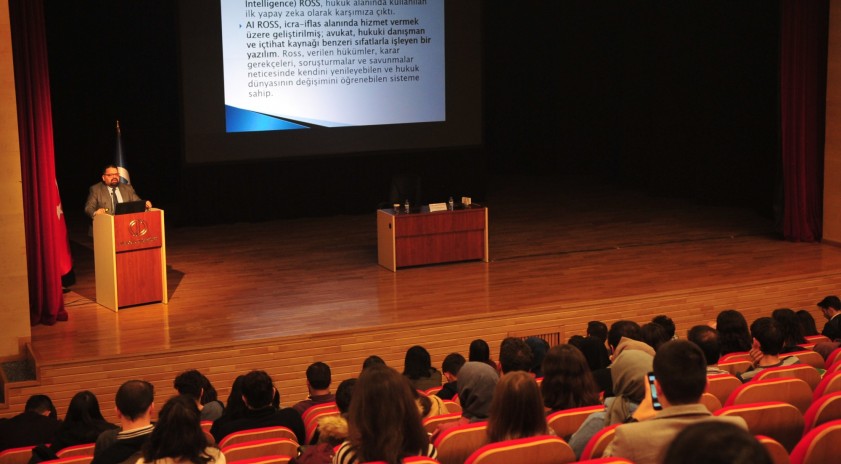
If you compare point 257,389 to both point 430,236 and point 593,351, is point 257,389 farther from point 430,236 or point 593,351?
point 430,236

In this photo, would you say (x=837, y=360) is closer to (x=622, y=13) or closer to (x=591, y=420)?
(x=591, y=420)

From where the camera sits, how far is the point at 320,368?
4773 mm

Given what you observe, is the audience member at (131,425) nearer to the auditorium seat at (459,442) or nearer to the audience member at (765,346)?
the auditorium seat at (459,442)

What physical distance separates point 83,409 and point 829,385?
121 inches

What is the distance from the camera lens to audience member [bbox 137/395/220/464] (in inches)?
120

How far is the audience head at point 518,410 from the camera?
3234 mm

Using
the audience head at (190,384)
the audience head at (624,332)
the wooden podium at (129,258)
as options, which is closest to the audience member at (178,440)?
the audience head at (190,384)

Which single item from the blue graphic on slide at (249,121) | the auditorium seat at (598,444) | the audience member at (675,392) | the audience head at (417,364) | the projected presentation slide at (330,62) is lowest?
the audience head at (417,364)

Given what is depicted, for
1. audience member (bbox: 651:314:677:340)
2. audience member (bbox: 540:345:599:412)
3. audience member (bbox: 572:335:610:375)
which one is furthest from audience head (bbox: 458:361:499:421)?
audience member (bbox: 651:314:677:340)

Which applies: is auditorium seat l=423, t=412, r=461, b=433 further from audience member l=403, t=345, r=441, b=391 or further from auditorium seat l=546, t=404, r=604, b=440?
audience member l=403, t=345, r=441, b=391

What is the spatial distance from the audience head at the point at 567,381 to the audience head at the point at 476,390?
0.84 feet

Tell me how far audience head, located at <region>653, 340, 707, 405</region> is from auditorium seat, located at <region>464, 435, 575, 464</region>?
69cm

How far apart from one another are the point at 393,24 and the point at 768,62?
13.9 ft

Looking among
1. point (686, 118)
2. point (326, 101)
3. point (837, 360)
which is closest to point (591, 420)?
point (837, 360)
